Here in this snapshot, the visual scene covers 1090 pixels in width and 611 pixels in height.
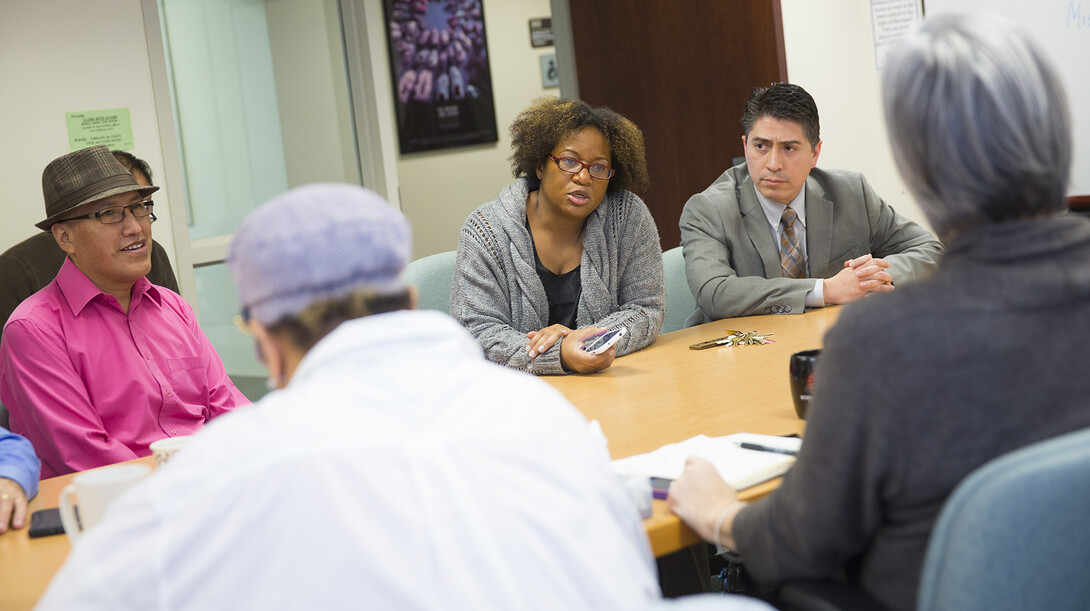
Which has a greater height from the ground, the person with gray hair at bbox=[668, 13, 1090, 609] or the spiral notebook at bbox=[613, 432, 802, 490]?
the person with gray hair at bbox=[668, 13, 1090, 609]

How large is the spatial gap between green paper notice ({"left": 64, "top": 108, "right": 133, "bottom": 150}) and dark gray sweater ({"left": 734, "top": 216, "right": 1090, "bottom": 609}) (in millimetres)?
3443

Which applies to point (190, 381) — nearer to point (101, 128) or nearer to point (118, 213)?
point (118, 213)

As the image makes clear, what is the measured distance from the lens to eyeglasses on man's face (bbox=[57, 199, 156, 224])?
233cm

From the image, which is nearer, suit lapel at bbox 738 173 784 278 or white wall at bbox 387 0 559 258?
suit lapel at bbox 738 173 784 278

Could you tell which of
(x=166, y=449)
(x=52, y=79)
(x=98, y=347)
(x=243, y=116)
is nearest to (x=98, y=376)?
(x=98, y=347)

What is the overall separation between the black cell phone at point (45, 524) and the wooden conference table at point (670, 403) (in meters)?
0.01

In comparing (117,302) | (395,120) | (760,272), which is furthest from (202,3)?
(760,272)

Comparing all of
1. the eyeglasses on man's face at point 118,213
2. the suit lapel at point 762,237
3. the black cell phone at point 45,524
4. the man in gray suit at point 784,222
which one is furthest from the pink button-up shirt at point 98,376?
the suit lapel at point 762,237

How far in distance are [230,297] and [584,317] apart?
2265mm

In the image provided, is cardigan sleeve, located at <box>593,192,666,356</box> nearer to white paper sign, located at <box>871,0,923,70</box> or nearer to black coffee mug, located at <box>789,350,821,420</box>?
black coffee mug, located at <box>789,350,821,420</box>

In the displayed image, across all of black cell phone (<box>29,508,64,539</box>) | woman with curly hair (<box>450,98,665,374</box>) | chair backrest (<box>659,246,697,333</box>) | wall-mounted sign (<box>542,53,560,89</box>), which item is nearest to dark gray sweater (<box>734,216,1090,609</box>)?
black cell phone (<box>29,508,64,539</box>)

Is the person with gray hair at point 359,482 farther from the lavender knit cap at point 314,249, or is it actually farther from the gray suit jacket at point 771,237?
the gray suit jacket at point 771,237

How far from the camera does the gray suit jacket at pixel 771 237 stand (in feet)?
9.92

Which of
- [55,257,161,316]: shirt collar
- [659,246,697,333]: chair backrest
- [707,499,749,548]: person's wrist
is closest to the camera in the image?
[707,499,749,548]: person's wrist
